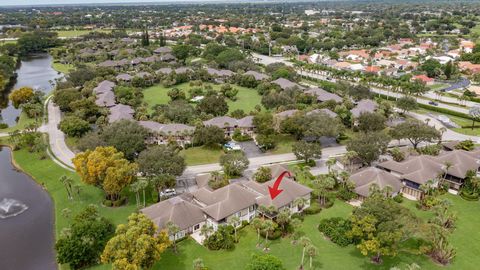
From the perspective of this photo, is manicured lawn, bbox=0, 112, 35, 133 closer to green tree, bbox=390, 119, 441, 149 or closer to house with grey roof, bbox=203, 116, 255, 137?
house with grey roof, bbox=203, 116, 255, 137

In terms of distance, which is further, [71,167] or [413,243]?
[71,167]

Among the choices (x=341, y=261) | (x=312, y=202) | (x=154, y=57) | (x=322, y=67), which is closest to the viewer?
(x=341, y=261)

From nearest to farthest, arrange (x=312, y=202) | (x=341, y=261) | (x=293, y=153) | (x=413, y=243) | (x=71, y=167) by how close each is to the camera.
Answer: (x=341, y=261) < (x=413, y=243) < (x=312, y=202) < (x=71, y=167) < (x=293, y=153)

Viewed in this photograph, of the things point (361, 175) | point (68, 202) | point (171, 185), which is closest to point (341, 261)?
point (361, 175)

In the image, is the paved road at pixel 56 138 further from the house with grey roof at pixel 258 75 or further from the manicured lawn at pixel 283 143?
the house with grey roof at pixel 258 75

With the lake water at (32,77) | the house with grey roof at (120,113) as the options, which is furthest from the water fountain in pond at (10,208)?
the lake water at (32,77)

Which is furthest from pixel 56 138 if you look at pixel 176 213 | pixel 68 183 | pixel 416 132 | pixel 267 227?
pixel 416 132

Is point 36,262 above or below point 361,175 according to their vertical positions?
below

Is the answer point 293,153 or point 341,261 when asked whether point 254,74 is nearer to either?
point 293,153
